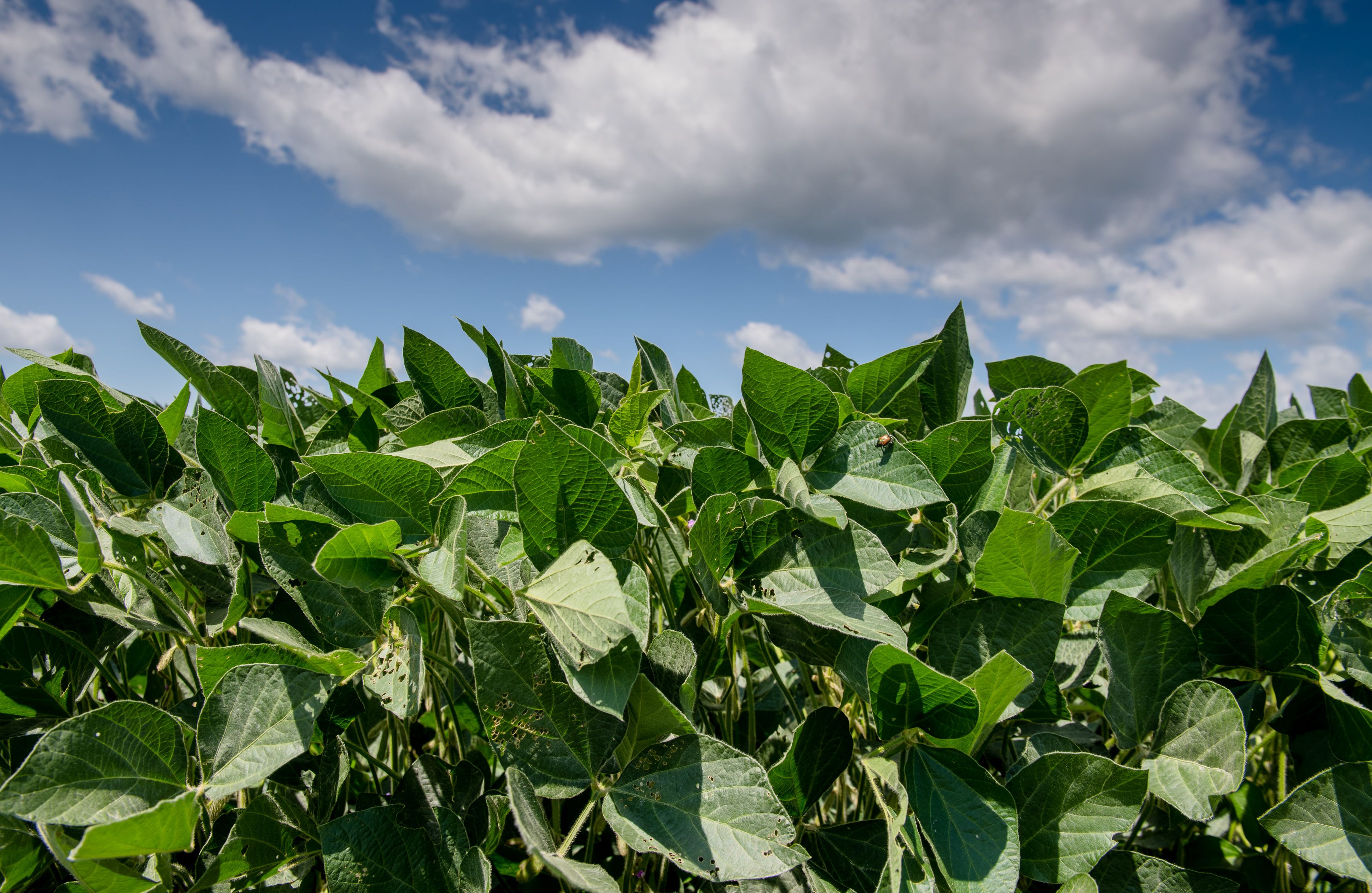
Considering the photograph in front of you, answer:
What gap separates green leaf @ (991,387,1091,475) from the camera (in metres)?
1.03

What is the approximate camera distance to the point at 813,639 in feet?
2.90

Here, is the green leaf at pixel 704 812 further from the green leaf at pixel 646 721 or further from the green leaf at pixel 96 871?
the green leaf at pixel 96 871

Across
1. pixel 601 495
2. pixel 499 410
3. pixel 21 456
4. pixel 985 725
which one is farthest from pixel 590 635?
pixel 21 456

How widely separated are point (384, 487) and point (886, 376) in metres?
0.75

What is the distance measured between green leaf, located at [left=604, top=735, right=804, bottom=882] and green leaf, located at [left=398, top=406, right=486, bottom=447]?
0.52m

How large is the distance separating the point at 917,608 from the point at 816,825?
0.31 metres

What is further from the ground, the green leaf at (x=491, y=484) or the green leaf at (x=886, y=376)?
the green leaf at (x=886, y=376)

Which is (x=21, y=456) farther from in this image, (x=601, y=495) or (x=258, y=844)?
(x=601, y=495)

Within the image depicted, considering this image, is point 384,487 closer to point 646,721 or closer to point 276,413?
point 646,721

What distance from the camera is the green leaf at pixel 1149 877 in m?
0.90

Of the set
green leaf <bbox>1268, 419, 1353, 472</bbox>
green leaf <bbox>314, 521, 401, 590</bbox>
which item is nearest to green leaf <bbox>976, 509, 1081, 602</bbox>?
green leaf <bbox>314, 521, 401, 590</bbox>

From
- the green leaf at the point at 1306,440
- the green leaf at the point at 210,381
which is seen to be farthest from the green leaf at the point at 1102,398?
the green leaf at the point at 210,381

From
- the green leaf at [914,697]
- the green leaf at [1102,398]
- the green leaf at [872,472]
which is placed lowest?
the green leaf at [914,697]

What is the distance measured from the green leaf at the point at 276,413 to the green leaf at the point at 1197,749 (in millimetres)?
1238
